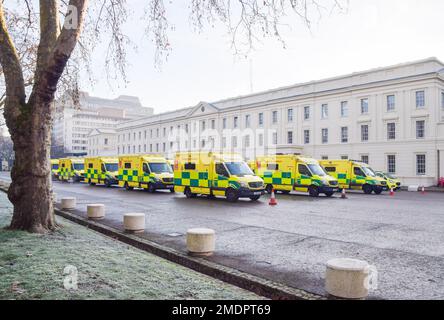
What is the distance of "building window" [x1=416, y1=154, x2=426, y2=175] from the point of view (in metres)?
38.1

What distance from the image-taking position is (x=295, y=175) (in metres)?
23.6

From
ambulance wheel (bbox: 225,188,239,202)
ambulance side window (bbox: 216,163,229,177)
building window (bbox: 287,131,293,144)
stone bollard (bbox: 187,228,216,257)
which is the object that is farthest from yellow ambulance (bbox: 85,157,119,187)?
building window (bbox: 287,131,293,144)

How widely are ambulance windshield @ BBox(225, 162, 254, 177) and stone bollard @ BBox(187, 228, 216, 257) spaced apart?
38.8 feet

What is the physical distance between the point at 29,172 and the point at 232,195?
11094 millimetres

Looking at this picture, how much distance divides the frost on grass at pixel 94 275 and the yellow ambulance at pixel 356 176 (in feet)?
73.5

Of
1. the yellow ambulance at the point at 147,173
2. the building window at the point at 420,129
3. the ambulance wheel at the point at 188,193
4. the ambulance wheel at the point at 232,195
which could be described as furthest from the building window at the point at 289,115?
the ambulance wheel at the point at 232,195

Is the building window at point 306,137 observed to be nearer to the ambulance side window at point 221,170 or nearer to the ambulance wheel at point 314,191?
the ambulance wheel at point 314,191

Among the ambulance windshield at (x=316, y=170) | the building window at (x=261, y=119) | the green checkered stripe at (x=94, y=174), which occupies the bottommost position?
the green checkered stripe at (x=94, y=174)

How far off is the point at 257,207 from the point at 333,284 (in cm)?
1147

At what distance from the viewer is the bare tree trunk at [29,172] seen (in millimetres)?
8766

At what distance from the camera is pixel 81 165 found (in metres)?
40.7

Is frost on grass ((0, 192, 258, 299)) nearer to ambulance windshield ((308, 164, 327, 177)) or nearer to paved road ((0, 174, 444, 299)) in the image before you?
paved road ((0, 174, 444, 299))
